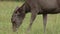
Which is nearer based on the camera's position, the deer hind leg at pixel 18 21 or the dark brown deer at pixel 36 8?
the dark brown deer at pixel 36 8

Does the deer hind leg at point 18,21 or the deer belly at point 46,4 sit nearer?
the deer belly at point 46,4

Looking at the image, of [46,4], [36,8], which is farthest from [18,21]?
[46,4]

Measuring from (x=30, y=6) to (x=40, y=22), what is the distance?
2686 millimetres

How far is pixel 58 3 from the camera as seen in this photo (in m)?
8.69

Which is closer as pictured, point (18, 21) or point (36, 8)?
point (36, 8)

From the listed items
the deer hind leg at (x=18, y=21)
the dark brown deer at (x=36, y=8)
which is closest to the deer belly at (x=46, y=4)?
the dark brown deer at (x=36, y=8)

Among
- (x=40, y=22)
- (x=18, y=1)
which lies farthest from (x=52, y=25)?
(x=18, y=1)

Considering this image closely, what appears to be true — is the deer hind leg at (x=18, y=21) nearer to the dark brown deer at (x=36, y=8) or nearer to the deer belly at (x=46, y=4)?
the dark brown deer at (x=36, y=8)

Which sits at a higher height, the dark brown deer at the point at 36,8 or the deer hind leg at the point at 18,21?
the dark brown deer at the point at 36,8

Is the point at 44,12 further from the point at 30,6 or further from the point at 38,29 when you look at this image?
the point at 38,29

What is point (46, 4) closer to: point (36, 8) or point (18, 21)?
point (36, 8)

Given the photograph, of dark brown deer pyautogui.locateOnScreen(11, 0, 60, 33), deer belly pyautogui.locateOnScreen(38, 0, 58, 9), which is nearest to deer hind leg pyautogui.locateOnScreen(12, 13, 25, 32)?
dark brown deer pyautogui.locateOnScreen(11, 0, 60, 33)

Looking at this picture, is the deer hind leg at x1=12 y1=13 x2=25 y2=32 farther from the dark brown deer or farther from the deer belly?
the deer belly

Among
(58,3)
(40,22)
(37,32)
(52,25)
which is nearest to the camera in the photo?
(58,3)
